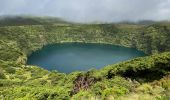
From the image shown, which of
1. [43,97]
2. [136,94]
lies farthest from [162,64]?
[136,94]

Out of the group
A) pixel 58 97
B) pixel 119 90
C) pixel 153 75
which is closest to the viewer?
pixel 119 90

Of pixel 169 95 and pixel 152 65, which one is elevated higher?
pixel 169 95

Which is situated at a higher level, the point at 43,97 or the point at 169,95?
the point at 169,95

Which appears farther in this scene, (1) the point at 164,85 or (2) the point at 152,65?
(2) the point at 152,65

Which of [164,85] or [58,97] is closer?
[164,85]

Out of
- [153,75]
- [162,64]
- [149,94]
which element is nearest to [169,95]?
[149,94]

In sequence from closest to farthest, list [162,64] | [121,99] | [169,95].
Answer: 1. [169,95]
2. [121,99]
3. [162,64]

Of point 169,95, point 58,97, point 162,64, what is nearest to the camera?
point 169,95

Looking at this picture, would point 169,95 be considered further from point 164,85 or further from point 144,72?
point 144,72

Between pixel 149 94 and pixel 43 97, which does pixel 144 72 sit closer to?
pixel 43 97
